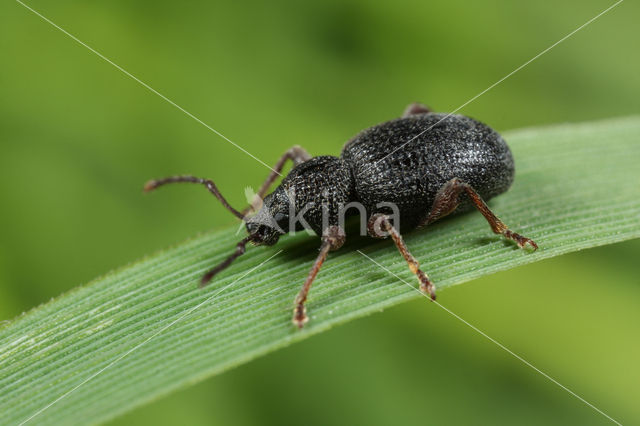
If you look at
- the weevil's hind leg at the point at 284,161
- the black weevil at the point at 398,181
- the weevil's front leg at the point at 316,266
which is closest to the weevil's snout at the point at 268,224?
the black weevil at the point at 398,181

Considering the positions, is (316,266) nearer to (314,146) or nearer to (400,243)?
(400,243)

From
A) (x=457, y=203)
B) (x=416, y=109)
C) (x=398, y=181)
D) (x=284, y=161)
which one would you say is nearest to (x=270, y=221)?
(x=284, y=161)

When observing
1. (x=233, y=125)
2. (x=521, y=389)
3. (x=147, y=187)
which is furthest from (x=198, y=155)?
(x=521, y=389)

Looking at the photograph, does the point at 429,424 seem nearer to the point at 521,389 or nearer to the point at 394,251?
the point at 521,389

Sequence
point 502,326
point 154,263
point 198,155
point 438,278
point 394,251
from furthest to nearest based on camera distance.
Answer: point 198,155 < point 502,326 < point 394,251 < point 154,263 < point 438,278

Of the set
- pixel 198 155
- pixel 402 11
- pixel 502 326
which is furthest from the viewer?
pixel 402 11

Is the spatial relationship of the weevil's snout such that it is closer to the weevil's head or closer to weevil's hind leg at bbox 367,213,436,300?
the weevil's head

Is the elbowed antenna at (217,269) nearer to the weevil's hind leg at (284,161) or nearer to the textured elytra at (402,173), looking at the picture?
the textured elytra at (402,173)
